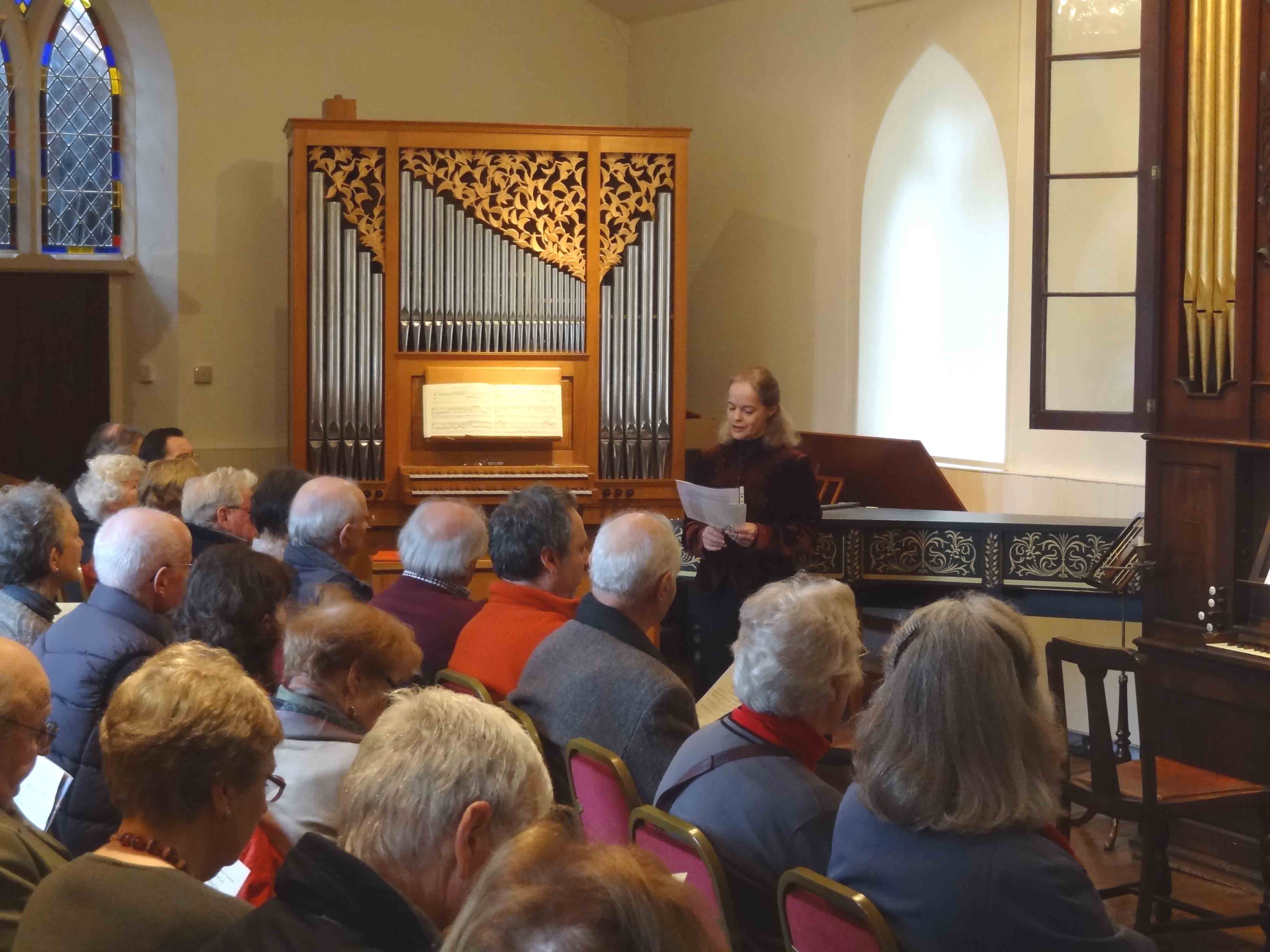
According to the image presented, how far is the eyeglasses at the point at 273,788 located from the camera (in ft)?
6.06

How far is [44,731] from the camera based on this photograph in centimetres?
208

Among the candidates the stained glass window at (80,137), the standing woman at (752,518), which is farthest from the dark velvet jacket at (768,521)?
the stained glass window at (80,137)

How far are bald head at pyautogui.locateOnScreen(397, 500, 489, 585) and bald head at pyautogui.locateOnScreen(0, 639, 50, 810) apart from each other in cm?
146

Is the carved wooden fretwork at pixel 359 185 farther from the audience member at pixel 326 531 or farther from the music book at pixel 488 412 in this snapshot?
the audience member at pixel 326 531

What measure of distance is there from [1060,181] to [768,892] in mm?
3668

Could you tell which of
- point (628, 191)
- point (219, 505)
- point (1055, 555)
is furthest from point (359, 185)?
point (1055, 555)

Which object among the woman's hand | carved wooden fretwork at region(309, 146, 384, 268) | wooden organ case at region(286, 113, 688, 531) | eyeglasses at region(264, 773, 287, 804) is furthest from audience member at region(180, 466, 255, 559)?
carved wooden fretwork at region(309, 146, 384, 268)

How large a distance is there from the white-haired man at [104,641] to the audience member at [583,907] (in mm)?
1740

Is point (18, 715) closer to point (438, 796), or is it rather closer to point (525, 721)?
point (438, 796)

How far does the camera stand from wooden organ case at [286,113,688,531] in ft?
23.9

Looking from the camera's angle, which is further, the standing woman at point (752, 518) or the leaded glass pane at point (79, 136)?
the leaded glass pane at point (79, 136)

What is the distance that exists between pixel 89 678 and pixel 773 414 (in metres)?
2.41

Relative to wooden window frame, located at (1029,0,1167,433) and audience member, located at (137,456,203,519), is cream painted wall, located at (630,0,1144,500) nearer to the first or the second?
wooden window frame, located at (1029,0,1167,433)

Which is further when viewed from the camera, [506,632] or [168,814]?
[506,632]
